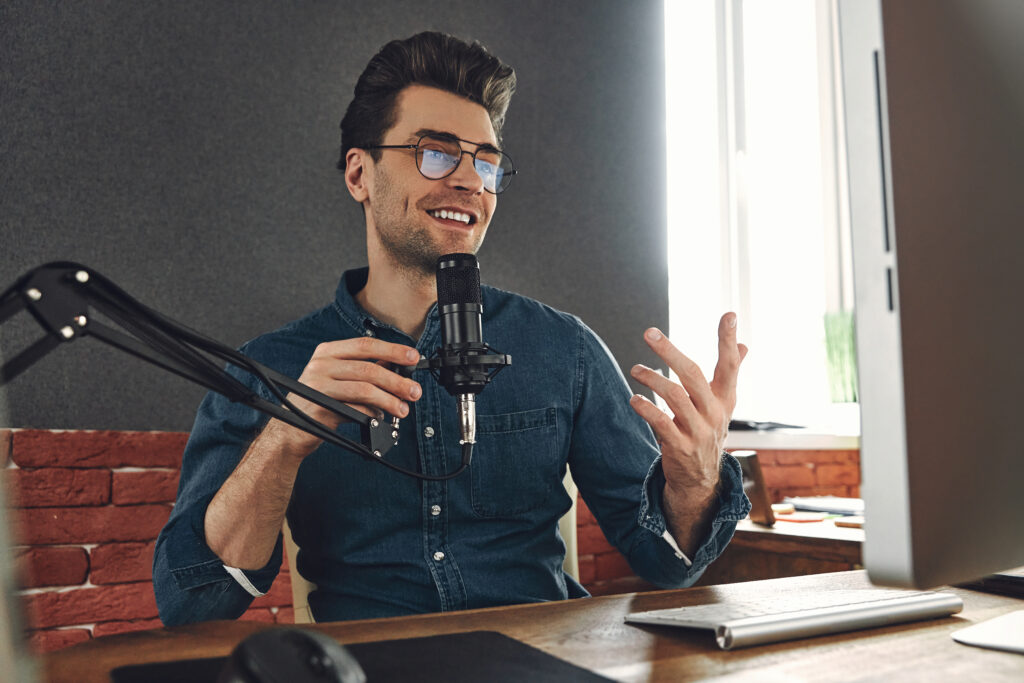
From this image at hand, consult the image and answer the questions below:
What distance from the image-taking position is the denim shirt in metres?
1.17

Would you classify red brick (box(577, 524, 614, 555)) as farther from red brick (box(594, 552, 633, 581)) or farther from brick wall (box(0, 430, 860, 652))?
brick wall (box(0, 430, 860, 652))

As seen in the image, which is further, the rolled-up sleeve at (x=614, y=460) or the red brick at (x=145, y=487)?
the red brick at (x=145, y=487)

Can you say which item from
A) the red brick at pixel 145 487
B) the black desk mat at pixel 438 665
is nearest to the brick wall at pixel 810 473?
the red brick at pixel 145 487

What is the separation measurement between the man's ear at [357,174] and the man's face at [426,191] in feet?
0.18

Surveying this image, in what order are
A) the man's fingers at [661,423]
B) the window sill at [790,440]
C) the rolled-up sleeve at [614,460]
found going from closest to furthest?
1. the man's fingers at [661,423]
2. the rolled-up sleeve at [614,460]
3. the window sill at [790,440]

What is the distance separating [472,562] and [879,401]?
945 mm

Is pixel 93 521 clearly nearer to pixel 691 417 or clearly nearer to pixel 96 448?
pixel 96 448

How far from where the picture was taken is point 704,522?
1197 mm

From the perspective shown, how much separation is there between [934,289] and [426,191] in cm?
120

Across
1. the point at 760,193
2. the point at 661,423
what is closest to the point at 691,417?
the point at 661,423

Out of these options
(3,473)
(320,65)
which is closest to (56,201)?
(320,65)

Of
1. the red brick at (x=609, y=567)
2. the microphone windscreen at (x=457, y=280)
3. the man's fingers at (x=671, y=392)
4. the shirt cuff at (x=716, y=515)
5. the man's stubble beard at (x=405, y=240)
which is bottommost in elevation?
the red brick at (x=609, y=567)

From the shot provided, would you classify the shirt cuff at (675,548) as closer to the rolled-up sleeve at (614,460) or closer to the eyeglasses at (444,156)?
the rolled-up sleeve at (614,460)

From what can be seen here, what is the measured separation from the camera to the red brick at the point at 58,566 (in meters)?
1.63
